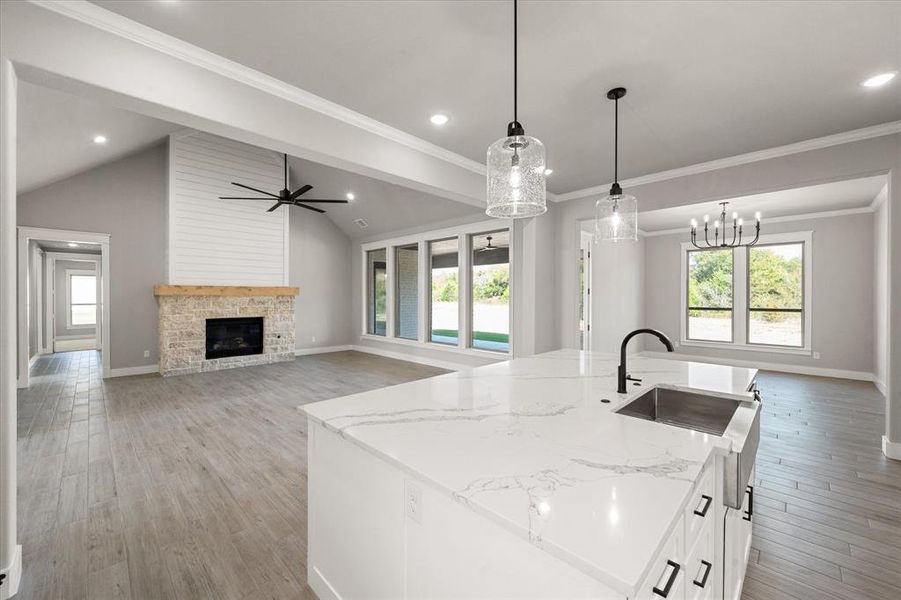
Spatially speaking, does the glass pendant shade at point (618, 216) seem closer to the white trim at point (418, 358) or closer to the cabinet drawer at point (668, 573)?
the cabinet drawer at point (668, 573)

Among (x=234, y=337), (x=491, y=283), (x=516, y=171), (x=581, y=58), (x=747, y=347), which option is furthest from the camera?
(x=234, y=337)

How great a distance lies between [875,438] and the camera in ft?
11.6

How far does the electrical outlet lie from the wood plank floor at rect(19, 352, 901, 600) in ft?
3.28

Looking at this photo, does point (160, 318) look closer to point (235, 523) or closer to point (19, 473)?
point (19, 473)

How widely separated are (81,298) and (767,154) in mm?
15088

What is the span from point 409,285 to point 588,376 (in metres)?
6.18

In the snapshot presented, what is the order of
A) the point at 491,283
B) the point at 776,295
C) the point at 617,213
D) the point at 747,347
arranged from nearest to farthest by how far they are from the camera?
the point at 617,213, the point at 491,283, the point at 776,295, the point at 747,347

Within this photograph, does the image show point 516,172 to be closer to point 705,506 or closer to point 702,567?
point 705,506

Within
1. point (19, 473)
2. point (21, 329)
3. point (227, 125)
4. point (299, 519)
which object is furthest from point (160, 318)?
point (299, 519)

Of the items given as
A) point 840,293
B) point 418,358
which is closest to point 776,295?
point 840,293

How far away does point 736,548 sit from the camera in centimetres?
155

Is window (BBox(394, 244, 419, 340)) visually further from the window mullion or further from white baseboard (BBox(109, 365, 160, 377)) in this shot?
the window mullion

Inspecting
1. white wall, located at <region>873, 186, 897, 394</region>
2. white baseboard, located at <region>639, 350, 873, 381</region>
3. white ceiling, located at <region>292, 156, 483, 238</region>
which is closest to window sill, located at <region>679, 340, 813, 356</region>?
white baseboard, located at <region>639, 350, 873, 381</region>

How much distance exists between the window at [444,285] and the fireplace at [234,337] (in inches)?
131
